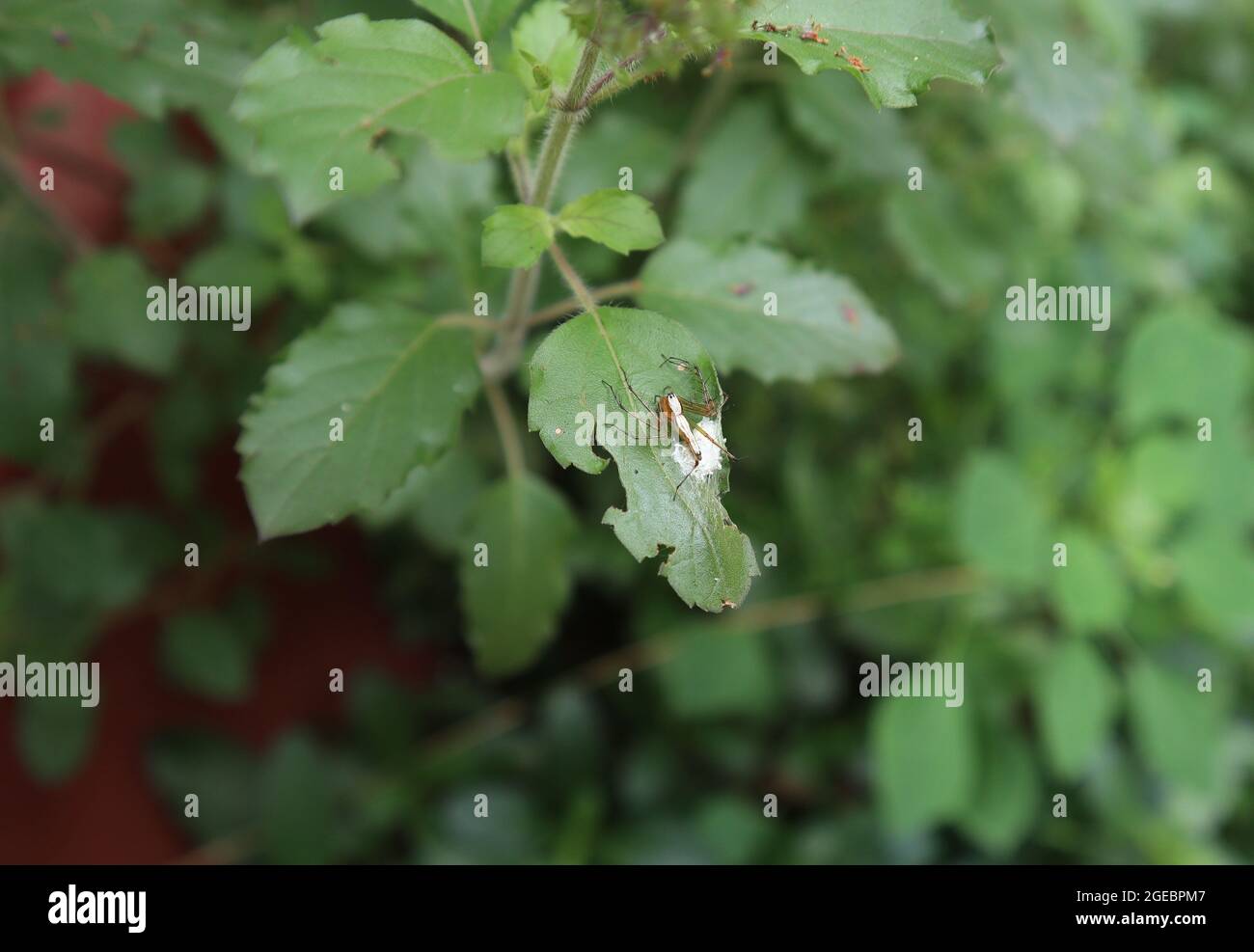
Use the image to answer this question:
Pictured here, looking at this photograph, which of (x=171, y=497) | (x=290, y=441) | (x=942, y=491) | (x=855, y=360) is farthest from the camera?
(x=942, y=491)

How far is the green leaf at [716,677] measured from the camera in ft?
4.62

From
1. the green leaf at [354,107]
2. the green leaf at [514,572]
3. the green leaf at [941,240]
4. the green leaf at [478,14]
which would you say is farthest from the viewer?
the green leaf at [941,240]

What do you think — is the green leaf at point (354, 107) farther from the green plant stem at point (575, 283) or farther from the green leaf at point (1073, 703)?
the green leaf at point (1073, 703)

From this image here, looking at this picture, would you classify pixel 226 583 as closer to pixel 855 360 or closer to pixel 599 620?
pixel 599 620

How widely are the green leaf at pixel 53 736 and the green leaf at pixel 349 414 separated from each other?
32.0 inches

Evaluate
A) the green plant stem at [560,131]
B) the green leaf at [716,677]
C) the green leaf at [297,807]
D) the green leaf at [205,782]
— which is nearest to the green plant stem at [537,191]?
the green plant stem at [560,131]

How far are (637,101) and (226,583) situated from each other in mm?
1019

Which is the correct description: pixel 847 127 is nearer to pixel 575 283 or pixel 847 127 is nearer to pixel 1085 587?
pixel 575 283

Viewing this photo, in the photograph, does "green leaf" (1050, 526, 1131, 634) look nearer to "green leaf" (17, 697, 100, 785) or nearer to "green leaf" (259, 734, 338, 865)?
"green leaf" (259, 734, 338, 865)

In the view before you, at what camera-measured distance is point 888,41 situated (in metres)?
0.66

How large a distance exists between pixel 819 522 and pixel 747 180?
1.89 feet

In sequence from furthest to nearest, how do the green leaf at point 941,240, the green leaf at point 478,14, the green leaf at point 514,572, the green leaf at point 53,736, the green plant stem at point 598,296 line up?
the green leaf at point 53,736
the green leaf at point 941,240
the green leaf at point 514,572
the green plant stem at point 598,296
the green leaf at point 478,14
